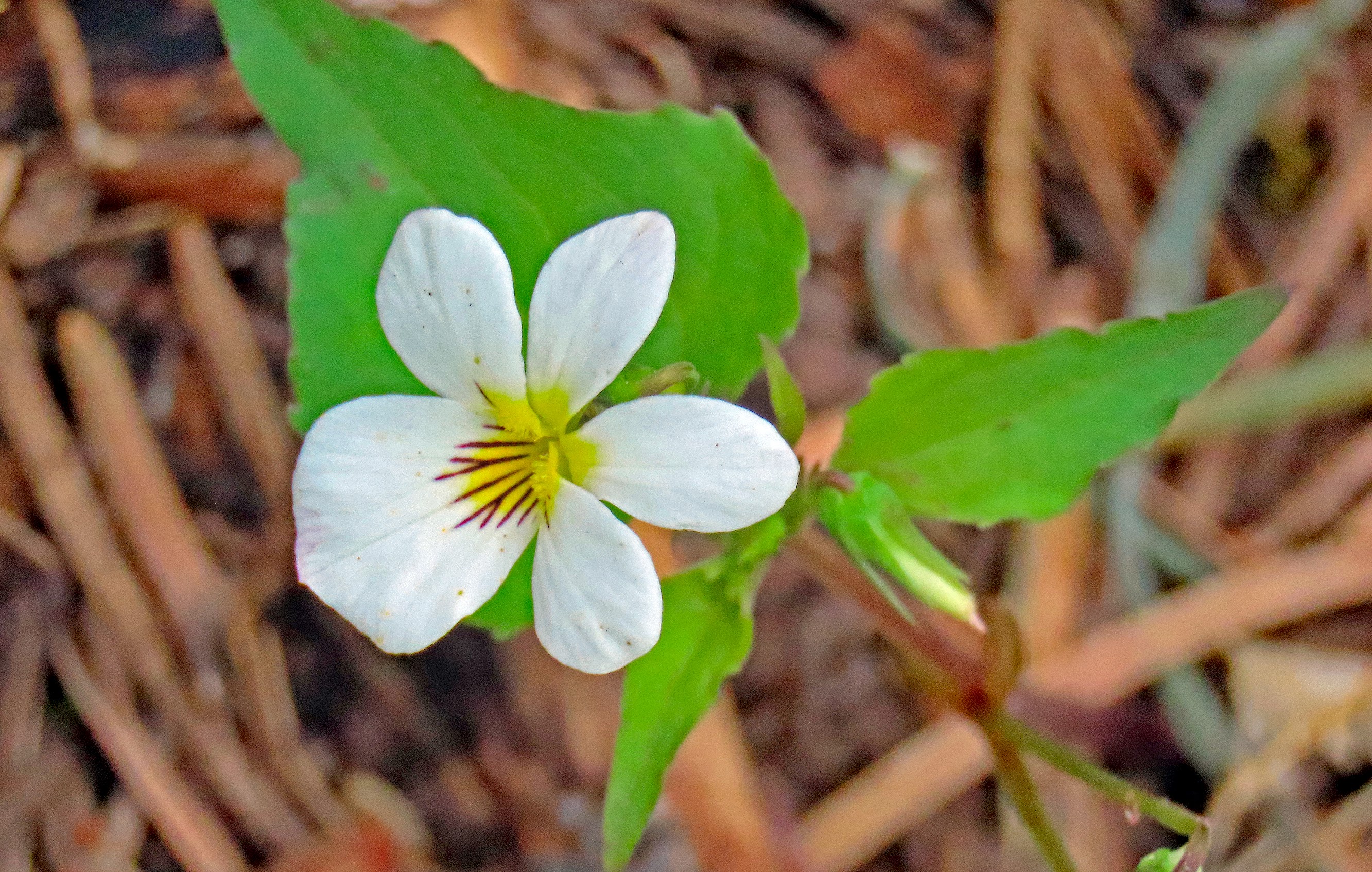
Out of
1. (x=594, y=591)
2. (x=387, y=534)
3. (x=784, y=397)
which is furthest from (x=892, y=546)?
(x=387, y=534)

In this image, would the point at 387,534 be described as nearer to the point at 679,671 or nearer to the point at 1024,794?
the point at 679,671

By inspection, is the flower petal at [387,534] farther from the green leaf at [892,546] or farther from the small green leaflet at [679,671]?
the green leaf at [892,546]

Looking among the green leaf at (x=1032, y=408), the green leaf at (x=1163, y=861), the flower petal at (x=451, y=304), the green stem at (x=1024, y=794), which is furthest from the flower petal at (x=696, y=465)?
the green stem at (x=1024, y=794)

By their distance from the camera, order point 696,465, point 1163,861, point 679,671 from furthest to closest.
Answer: point 679,671 → point 1163,861 → point 696,465

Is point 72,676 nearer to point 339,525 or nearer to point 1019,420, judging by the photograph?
point 339,525

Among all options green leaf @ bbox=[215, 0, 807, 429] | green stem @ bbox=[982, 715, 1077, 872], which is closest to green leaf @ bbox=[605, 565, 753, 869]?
green leaf @ bbox=[215, 0, 807, 429]

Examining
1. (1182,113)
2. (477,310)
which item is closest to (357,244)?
(477,310)
